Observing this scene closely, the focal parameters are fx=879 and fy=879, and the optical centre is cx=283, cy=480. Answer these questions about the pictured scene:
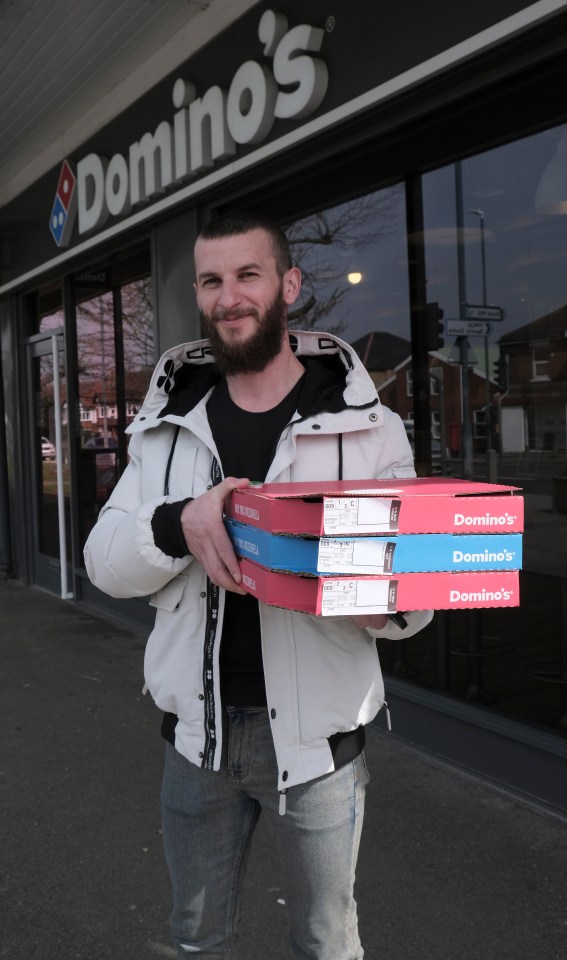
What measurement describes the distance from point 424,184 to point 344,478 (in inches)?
115

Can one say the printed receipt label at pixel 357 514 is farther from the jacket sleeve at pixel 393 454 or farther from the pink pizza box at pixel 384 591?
the jacket sleeve at pixel 393 454

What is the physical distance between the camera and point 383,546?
1.40 metres

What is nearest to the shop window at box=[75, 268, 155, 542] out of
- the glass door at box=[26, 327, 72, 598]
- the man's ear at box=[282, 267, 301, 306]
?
the glass door at box=[26, 327, 72, 598]

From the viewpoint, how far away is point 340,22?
3.95m

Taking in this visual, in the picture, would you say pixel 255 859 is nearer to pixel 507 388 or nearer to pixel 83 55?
pixel 507 388

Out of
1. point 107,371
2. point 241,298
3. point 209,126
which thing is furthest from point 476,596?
point 107,371

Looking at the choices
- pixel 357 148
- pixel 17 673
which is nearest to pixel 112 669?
pixel 17 673

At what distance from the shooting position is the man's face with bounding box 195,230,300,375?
→ 180cm

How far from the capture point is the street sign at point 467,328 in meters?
3.97

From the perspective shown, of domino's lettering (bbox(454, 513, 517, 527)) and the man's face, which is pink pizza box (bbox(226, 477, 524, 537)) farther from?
the man's face

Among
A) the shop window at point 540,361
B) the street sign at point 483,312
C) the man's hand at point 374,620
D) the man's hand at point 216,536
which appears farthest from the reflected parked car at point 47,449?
the man's hand at point 374,620

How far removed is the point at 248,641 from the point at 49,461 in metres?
6.56

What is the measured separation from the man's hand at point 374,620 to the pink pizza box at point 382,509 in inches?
8.3

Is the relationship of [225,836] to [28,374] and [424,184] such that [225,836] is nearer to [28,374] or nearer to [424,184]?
[424,184]
